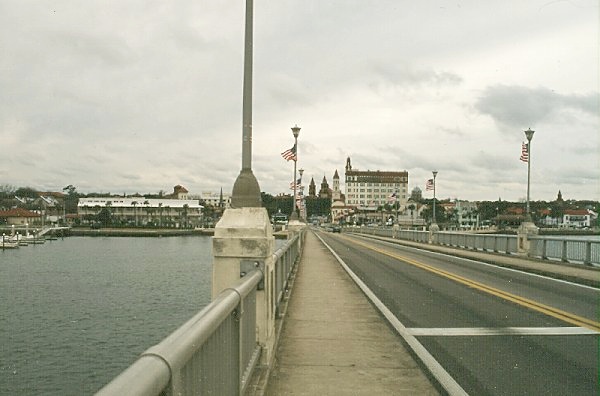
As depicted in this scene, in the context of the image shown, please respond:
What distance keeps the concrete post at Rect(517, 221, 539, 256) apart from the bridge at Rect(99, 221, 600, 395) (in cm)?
1281

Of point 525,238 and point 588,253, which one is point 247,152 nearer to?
point 588,253

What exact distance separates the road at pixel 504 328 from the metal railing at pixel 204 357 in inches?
117

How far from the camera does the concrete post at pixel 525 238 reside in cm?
2838

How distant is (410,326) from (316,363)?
11.2 feet

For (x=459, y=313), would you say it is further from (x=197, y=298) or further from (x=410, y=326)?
(x=197, y=298)

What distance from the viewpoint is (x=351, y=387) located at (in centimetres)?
664

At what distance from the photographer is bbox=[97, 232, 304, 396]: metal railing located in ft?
7.22

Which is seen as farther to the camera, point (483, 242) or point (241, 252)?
point (483, 242)

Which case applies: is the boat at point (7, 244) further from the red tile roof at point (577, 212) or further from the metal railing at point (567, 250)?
the red tile roof at point (577, 212)

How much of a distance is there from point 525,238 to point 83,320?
73.2ft

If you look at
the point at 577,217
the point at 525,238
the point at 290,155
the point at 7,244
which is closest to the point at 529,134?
the point at 525,238

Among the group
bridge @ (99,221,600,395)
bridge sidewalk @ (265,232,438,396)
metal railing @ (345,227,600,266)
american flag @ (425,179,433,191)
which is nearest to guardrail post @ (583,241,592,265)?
metal railing @ (345,227,600,266)

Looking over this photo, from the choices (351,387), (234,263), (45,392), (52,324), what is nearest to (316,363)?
(351,387)

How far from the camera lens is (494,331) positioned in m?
9.99
